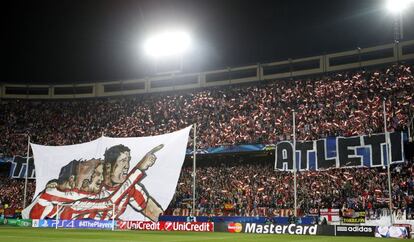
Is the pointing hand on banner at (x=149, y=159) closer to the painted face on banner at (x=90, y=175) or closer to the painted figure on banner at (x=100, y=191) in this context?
the painted figure on banner at (x=100, y=191)

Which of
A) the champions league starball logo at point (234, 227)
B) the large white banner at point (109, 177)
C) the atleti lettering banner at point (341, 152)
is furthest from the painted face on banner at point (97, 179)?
the atleti lettering banner at point (341, 152)

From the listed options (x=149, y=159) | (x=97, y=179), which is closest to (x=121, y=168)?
(x=97, y=179)

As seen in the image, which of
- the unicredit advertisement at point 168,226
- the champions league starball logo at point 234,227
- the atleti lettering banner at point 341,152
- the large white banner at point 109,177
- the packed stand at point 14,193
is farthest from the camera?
the packed stand at point 14,193

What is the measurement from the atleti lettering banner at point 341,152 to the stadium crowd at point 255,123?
854mm

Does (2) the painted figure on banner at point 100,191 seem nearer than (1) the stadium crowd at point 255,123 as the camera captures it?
No

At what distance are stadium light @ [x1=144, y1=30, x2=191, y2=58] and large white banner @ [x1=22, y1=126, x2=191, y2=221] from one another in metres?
7.10

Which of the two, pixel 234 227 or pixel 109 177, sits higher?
pixel 109 177

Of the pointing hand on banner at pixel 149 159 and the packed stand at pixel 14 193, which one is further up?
the pointing hand on banner at pixel 149 159

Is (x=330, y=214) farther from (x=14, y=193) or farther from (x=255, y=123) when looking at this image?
(x=14, y=193)

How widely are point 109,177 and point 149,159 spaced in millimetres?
3989

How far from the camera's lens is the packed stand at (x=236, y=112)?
132ft

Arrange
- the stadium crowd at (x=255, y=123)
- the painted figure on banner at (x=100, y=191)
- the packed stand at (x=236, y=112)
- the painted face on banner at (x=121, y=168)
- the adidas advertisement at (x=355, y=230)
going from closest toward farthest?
the adidas advertisement at (x=355, y=230)
the stadium crowd at (x=255, y=123)
the painted figure on banner at (x=100, y=191)
the packed stand at (x=236, y=112)
the painted face on banner at (x=121, y=168)

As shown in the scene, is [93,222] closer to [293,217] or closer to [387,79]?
[293,217]

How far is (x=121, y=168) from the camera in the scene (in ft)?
135
